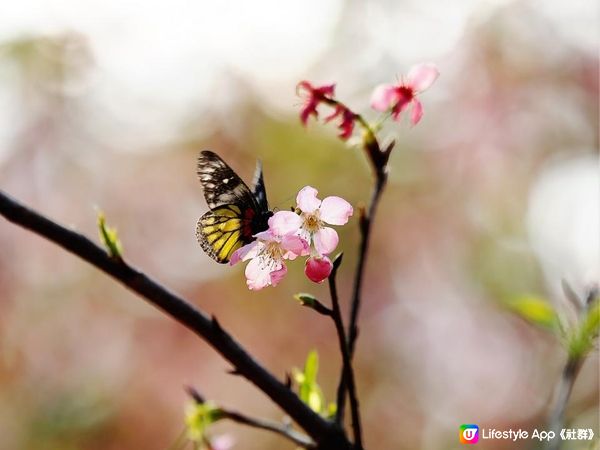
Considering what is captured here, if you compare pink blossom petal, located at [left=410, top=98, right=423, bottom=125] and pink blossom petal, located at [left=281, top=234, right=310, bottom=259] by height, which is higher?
pink blossom petal, located at [left=410, top=98, right=423, bottom=125]

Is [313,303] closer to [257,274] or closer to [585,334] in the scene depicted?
[257,274]

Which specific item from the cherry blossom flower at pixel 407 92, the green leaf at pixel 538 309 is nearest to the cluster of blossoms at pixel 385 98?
the cherry blossom flower at pixel 407 92

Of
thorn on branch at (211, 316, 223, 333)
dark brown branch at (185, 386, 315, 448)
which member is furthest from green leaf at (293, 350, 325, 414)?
thorn on branch at (211, 316, 223, 333)

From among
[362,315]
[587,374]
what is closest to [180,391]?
[362,315]

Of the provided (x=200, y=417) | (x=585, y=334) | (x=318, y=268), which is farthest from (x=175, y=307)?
(x=585, y=334)

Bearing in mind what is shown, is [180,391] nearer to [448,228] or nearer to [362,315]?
[362,315]

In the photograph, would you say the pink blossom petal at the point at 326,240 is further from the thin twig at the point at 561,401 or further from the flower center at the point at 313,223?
the thin twig at the point at 561,401

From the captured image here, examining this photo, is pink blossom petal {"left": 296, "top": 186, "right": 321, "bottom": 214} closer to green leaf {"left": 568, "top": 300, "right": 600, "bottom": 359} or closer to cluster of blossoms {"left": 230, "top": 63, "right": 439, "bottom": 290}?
cluster of blossoms {"left": 230, "top": 63, "right": 439, "bottom": 290}
